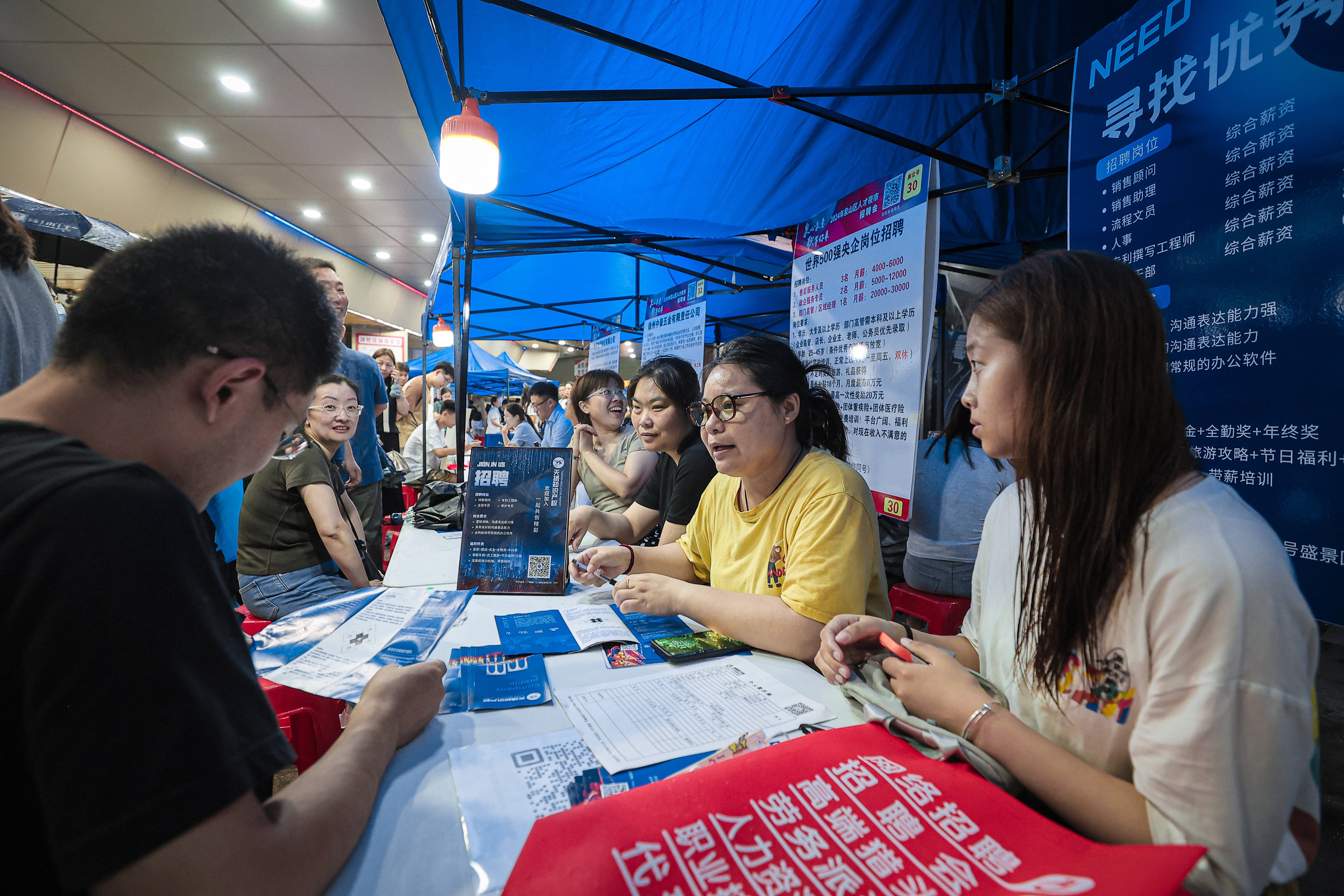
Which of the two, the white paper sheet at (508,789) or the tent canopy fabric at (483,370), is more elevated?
the tent canopy fabric at (483,370)

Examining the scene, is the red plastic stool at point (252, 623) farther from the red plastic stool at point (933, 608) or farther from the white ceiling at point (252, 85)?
the white ceiling at point (252, 85)

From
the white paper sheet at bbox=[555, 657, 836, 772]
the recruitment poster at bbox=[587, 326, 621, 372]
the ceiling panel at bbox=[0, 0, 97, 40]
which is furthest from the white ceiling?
the white paper sheet at bbox=[555, 657, 836, 772]

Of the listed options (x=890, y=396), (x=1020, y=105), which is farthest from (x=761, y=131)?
(x=890, y=396)

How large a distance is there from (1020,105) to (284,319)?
340cm

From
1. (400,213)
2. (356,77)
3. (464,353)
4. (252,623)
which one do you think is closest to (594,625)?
(252,623)

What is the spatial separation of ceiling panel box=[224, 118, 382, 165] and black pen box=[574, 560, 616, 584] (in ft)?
17.9

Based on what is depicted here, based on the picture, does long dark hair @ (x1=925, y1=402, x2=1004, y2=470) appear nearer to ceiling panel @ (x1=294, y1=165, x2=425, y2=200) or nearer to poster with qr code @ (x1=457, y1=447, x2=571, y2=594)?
poster with qr code @ (x1=457, y1=447, x2=571, y2=594)

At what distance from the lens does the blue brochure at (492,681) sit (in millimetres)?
1123

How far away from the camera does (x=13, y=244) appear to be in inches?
60.1

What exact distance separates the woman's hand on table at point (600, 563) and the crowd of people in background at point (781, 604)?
1.60 ft

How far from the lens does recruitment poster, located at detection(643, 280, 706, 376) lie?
183 inches

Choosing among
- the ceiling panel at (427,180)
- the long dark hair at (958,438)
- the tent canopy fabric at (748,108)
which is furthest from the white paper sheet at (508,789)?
the ceiling panel at (427,180)

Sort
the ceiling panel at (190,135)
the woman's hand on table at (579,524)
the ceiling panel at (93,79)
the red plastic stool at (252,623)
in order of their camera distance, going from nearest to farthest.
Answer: the red plastic stool at (252,623)
the woman's hand on table at (579,524)
the ceiling panel at (93,79)
the ceiling panel at (190,135)

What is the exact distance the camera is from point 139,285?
0.68 meters
